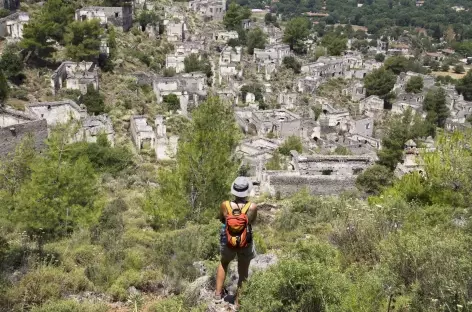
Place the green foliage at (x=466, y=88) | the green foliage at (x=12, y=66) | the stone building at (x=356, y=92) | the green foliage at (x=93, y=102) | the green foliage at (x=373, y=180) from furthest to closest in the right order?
the green foliage at (x=466, y=88) → the stone building at (x=356, y=92) → the green foliage at (x=93, y=102) → the green foliage at (x=12, y=66) → the green foliage at (x=373, y=180)

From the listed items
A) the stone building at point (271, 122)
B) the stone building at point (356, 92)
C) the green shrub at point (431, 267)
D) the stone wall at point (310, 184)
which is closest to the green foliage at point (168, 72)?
the stone building at point (271, 122)

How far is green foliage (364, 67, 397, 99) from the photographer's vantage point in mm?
53509

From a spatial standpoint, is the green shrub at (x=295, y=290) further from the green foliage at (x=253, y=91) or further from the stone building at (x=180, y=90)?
the green foliage at (x=253, y=91)

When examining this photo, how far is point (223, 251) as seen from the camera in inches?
240

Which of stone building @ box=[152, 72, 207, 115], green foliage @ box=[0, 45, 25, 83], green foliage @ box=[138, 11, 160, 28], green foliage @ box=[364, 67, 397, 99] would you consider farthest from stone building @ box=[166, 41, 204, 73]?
green foliage @ box=[364, 67, 397, 99]

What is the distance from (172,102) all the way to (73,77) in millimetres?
8278

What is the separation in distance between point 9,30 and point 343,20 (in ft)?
356

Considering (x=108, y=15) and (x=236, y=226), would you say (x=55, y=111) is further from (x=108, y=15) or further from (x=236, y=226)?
(x=108, y=15)

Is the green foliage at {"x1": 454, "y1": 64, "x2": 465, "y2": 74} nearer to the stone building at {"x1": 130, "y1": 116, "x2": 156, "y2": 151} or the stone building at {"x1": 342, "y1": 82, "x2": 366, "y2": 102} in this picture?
the stone building at {"x1": 342, "y1": 82, "x2": 366, "y2": 102}

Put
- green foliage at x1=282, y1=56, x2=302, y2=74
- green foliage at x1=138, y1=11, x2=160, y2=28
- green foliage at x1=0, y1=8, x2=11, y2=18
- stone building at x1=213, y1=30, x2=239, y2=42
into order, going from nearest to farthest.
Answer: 1. green foliage at x1=0, y1=8, x2=11, y2=18
2. green foliage at x1=138, y1=11, x2=160, y2=28
3. green foliage at x1=282, y1=56, x2=302, y2=74
4. stone building at x1=213, y1=30, x2=239, y2=42

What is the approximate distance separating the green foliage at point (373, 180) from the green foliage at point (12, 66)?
2128 centimetres

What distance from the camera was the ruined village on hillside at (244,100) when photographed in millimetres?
23062

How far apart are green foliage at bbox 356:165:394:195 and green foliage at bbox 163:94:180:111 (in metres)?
19.9

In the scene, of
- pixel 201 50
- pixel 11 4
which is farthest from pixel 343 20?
pixel 11 4
